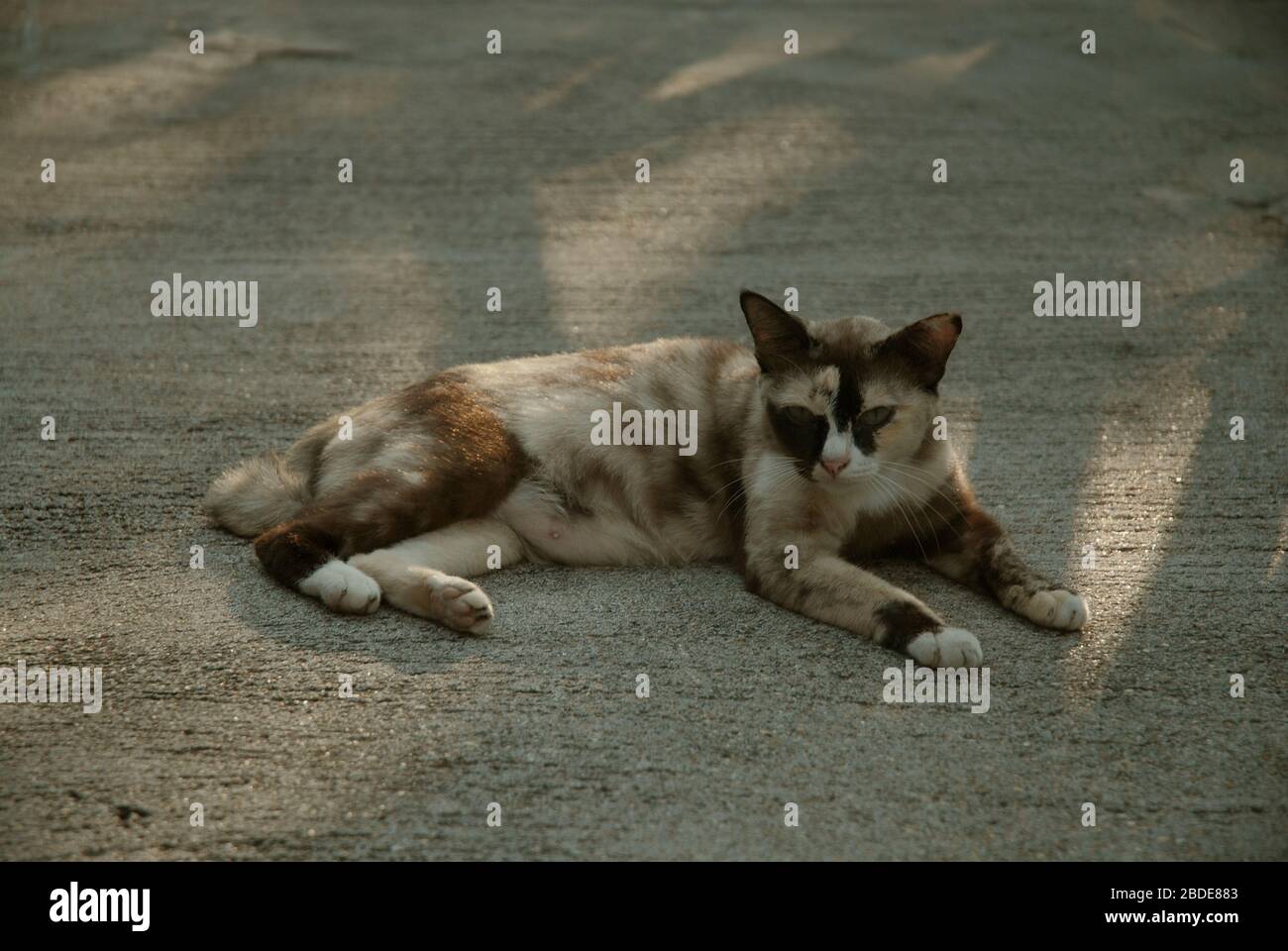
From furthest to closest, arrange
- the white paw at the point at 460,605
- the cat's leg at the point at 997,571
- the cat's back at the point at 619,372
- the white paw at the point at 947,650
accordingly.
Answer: the cat's back at the point at 619,372, the cat's leg at the point at 997,571, the white paw at the point at 460,605, the white paw at the point at 947,650

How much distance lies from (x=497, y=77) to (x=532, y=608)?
22.0 feet

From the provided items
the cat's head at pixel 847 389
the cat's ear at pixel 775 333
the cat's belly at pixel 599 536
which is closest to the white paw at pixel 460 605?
the cat's belly at pixel 599 536

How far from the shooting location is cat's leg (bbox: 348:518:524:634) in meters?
3.88

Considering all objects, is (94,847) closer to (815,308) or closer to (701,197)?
(815,308)

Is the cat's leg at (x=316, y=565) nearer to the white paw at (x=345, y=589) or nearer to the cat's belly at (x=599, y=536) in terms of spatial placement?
the white paw at (x=345, y=589)

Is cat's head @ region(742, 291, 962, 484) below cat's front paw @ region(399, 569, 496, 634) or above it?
above

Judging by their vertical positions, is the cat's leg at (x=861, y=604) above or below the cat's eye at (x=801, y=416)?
below

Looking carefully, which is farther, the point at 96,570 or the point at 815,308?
the point at 815,308

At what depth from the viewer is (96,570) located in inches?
172

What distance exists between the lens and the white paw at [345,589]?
3.93m

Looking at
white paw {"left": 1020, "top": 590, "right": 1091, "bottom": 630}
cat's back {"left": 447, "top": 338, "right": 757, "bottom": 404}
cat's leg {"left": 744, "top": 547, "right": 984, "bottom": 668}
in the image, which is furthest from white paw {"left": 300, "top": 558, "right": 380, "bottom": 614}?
white paw {"left": 1020, "top": 590, "right": 1091, "bottom": 630}

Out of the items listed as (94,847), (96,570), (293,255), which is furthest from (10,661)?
(293,255)

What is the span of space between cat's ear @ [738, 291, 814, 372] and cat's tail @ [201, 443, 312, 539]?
1.58m

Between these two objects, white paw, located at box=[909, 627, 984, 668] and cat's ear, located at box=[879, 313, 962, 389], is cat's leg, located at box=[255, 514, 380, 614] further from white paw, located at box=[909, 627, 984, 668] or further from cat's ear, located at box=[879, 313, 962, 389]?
cat's ear, located at box=[879, 313, 962, 389]
